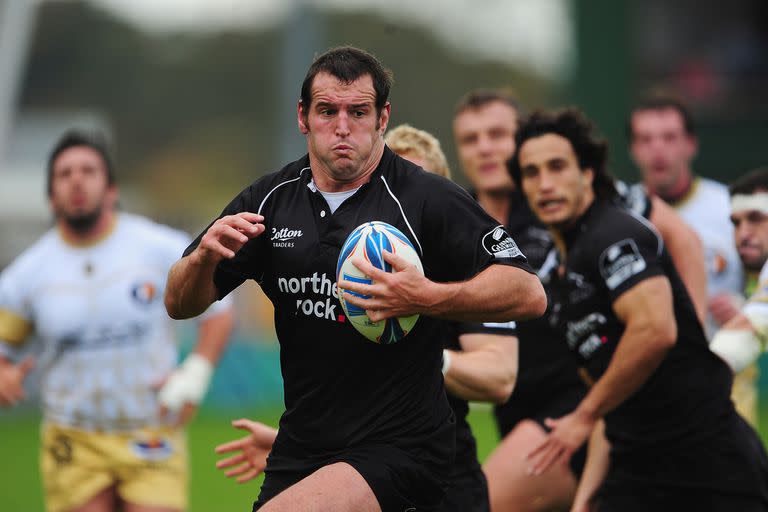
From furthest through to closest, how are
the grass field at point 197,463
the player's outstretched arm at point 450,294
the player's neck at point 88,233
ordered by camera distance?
→ the grass field at point 197,463 → the player's neck at point 88,233 → the player's outstretched arm at point 450,294

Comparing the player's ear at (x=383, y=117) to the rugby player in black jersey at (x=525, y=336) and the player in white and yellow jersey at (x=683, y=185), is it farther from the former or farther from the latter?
the player in white and yellow jersey at (x=683, y=185)

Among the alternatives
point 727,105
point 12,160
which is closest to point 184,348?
point 727,105

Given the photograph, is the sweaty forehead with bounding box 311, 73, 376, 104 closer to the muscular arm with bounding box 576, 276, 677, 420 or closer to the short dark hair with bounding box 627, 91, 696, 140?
the muscular arm with bounding box 576, 276, 677, 420

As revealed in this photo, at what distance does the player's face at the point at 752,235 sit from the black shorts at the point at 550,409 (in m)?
1.22

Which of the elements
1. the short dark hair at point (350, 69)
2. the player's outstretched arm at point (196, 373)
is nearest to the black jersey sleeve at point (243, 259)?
the short dark hair at point (350, 69)

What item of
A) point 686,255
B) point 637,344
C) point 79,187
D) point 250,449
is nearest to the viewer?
point 250,449

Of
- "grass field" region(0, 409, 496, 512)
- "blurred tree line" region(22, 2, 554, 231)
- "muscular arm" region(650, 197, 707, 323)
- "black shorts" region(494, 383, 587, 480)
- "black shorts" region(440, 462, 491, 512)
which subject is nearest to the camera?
"black shorts" region(440, 462, 491, 512)

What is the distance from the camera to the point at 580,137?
654 centimetres

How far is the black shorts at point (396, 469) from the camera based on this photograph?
4.68 metres

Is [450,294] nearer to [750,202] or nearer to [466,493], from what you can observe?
[466,493]

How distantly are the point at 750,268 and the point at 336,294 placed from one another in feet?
8.87

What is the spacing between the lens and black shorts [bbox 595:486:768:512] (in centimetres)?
599

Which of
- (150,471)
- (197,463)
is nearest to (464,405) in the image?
(150,471)

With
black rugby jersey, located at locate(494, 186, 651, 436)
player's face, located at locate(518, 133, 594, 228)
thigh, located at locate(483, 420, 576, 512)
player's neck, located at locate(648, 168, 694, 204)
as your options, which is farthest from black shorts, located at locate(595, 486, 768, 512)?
player's neck, located at locate(648, 168, 694, 204)
